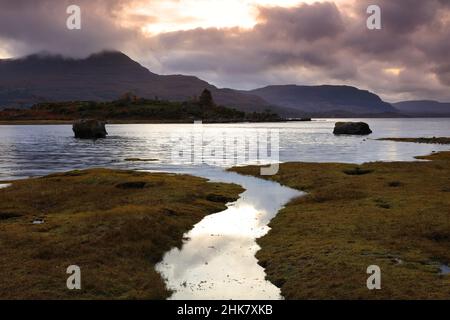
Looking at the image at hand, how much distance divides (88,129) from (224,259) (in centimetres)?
16567

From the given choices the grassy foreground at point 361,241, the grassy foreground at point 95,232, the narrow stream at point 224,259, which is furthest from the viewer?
the narrow stream at point 224,259

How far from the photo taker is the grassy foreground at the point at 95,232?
2355 cm

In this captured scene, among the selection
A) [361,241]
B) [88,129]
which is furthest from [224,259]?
[88,129]

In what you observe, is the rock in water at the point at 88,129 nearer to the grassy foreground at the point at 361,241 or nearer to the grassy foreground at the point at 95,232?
the grassy foreground at the point at 95,232

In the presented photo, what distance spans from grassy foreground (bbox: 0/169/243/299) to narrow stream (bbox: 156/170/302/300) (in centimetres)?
113

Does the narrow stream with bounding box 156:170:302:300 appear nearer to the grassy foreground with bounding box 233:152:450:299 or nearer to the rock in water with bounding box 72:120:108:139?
the grassy foreground with bounding box 233:152:450:299

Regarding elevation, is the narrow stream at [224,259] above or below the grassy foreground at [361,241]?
below

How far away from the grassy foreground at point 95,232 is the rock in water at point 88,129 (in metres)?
130

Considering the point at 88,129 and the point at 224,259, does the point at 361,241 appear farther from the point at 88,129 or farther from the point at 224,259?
the point at 88,129

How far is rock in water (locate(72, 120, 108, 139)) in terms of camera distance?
183000 millimetres

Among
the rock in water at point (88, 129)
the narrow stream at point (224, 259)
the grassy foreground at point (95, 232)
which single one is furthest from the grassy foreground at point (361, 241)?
the rock in water at point (88, 129)

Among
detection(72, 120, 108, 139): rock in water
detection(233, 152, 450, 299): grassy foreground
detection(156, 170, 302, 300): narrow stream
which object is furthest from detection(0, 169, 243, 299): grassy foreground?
detection(72, 120, 108, 139): rock in water
